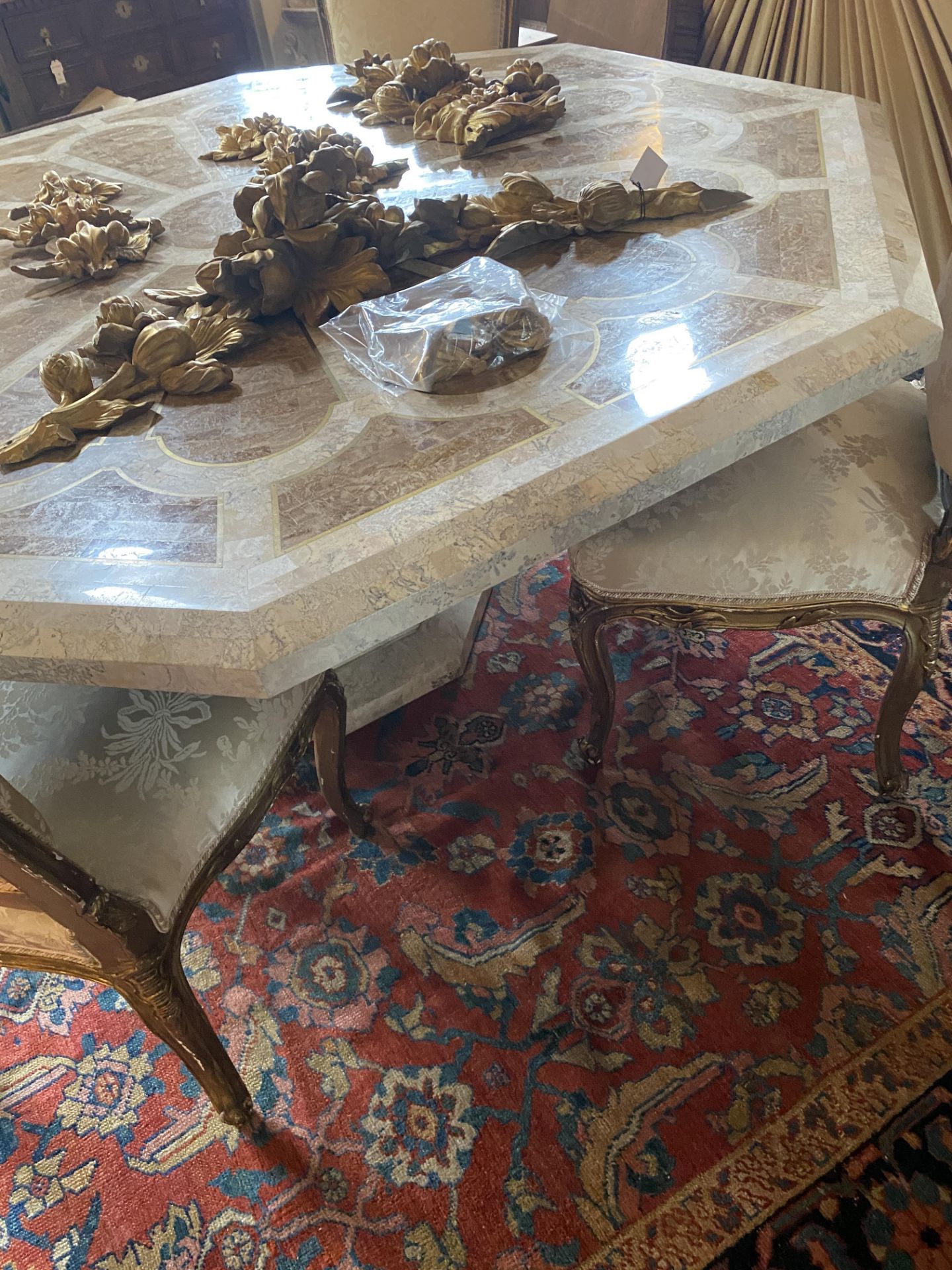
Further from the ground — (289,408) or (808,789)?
(289,408)

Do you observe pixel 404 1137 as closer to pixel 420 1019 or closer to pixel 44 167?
pixel 420 1019

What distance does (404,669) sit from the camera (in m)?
1.52

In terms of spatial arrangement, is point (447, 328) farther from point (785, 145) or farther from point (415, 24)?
point (415, 24)

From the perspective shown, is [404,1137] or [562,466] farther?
[404,1137]

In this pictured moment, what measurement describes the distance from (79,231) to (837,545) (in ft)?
4.01

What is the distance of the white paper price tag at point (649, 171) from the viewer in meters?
1.23

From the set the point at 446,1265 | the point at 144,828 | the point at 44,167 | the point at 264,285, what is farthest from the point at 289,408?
the point at 44,167

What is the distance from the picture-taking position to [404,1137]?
1.07 meters

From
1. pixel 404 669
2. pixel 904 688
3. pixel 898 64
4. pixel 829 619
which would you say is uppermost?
pixel 898 64

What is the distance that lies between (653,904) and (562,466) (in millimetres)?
770

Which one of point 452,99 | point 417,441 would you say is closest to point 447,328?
point 417,441

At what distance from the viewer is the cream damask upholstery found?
2.27m

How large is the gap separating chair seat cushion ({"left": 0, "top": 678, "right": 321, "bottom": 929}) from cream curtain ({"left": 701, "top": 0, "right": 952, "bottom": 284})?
2053mm

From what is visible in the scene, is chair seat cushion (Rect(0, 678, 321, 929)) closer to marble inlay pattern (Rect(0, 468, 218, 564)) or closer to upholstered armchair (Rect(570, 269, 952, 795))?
marble inlay pattern (Rect(0, 468, 218, 564))
